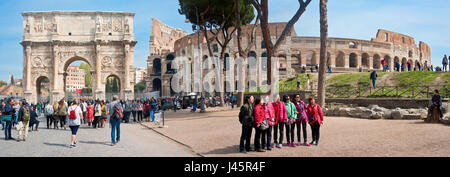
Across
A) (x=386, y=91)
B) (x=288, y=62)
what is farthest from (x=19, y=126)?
(x=288, y=62)

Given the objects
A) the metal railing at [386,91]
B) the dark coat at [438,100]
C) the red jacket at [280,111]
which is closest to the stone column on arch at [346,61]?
the metal railing at [386,91]

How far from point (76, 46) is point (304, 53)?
2843 centimetres

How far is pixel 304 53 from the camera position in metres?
41.4

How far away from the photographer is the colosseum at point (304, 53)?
41250 mm

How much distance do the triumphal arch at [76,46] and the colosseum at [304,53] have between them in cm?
968

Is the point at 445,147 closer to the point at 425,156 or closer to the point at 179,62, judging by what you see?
the point at 425,156

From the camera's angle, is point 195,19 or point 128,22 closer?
point 195,19

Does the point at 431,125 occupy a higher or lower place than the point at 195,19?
lower

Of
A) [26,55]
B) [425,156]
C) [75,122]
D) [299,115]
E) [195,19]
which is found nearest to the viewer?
[425,156]

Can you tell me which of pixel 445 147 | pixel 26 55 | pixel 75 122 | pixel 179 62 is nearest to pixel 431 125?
pixel 445 147

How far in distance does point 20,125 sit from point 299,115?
27.4 feet

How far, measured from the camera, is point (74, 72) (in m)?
123

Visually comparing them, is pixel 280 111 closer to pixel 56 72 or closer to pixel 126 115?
pixel 126 115
